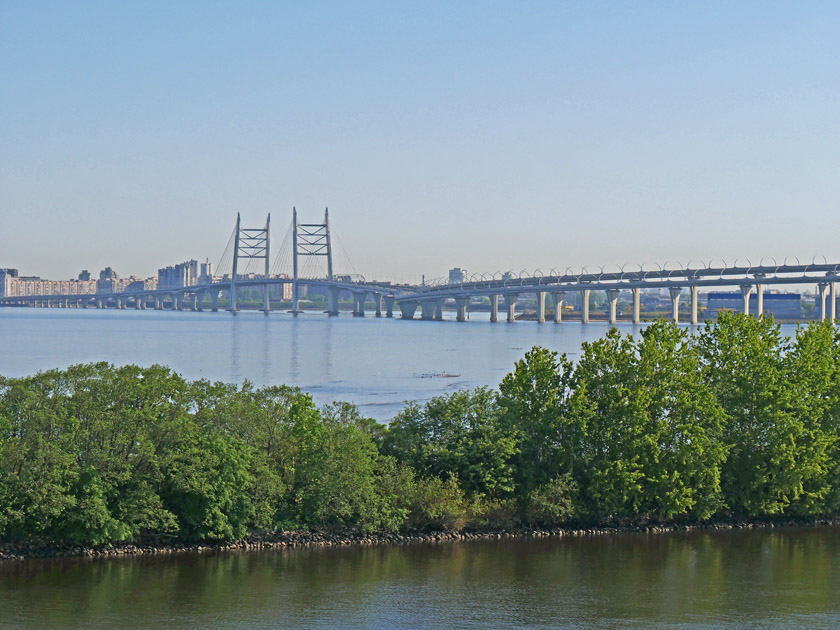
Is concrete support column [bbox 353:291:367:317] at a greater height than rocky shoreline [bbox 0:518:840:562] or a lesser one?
greater

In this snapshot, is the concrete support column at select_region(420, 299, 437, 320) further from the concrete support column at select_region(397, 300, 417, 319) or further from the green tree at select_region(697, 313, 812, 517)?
the green tree at select_region(697, 313, 812, 517)

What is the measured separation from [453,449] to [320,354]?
140 ft

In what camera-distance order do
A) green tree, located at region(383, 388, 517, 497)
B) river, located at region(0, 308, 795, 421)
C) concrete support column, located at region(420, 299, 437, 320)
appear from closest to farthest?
1. green tree, located at region(383, 388, 517, 497)
2. river, located at region(0, 308, 795, 421)
3. concrete support column, located at region(420, 299, 437, 320)

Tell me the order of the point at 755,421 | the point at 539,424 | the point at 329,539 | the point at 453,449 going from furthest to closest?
the point at 755,421 → the point at 539,424 → the point at 453,449 → the point at 329,539

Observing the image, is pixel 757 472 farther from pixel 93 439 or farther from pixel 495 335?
pixel 495 335

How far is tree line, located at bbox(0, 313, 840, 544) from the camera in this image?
826 inches

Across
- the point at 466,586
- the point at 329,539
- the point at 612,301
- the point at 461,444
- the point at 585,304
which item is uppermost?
the point at 612,301

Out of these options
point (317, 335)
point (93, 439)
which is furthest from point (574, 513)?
point (317, 335)

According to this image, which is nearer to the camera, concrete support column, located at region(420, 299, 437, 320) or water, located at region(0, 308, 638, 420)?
water, located at region(0, 308, 638, 420)

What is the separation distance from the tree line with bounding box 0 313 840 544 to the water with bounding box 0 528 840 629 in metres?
0.97

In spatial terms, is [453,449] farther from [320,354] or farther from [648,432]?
[320,354]

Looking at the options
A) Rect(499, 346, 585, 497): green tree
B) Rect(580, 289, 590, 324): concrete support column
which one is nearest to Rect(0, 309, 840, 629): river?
Rect(499, 346, 585, 497): green tree

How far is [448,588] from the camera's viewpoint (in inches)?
768

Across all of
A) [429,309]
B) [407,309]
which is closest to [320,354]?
[429,309]
